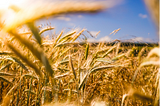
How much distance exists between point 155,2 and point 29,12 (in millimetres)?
457

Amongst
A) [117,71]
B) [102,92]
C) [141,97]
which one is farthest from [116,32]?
[141,97]

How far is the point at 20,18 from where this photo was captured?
53 cm

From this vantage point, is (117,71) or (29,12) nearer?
(29,12)

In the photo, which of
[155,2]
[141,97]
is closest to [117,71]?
[141,97]

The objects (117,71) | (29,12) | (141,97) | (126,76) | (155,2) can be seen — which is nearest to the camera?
(155,2)

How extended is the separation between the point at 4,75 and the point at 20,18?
0.93 m

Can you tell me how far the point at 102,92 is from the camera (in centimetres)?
203

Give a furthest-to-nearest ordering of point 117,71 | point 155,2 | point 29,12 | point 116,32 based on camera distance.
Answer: point 116,32, point 117,71, point 29,12, point 155,2

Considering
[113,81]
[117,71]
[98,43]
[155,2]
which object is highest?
[98,43]

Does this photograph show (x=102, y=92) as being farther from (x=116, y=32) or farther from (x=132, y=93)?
(x=132, y=93)

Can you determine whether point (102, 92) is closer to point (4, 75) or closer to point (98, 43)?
point (98, 43)

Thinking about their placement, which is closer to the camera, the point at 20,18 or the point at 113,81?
the point at 20,18

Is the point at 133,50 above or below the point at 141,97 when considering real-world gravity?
above

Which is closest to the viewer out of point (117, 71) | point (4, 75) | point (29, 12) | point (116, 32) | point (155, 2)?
point (155, 2)
